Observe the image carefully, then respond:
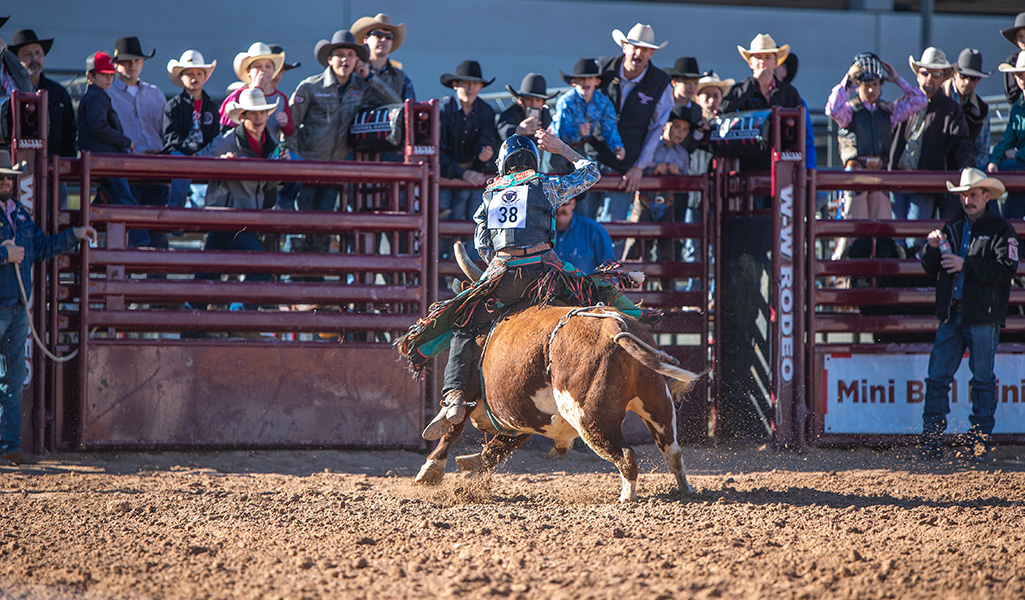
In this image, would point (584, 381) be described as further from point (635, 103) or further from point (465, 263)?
point (635, 103)

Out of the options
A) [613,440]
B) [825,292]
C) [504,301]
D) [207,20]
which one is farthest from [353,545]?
[207,20]

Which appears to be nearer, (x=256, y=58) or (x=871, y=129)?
(x=256, y=58)

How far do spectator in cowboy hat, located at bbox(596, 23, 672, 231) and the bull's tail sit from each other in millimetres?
3145

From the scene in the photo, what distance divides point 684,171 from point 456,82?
1988 millimetres

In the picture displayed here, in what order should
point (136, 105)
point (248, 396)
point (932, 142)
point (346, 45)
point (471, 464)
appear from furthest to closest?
1. point (932, 142)
2. point (136, 105)
3. point (346, 45)
4. point (248, 396)
5. point (471, 464)

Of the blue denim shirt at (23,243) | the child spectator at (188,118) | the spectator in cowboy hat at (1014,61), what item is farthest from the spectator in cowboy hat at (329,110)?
the spectator in cowboy hat at (1014,61)

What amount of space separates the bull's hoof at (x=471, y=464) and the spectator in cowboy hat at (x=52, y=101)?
363cm

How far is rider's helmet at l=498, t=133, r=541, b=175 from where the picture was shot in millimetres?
6047

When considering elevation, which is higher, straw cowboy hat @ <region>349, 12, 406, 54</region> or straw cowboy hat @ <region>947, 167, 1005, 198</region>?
straw cowboy hat @ <region>349, 12, 406, 54</region>

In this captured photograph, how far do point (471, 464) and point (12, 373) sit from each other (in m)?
3.07

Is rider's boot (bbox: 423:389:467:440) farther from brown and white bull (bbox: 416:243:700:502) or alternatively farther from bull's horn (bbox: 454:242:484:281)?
bull's horn (bbox: 454:242:484:281)

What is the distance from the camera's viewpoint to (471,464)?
6023 mm

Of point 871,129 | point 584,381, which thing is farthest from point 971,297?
point 584,381

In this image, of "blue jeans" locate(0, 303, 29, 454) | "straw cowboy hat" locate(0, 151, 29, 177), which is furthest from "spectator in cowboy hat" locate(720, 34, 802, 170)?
"blue jeans" locate(0, 303, 29, 454)
